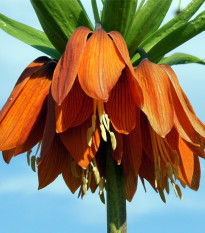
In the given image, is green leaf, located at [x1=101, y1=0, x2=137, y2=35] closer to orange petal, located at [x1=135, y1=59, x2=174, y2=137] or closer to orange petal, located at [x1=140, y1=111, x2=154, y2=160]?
orange petal, located at [x1=135, y1=59, x2=174, y2=137]

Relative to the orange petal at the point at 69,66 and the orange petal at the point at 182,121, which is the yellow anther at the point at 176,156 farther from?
the orange petal at the point at 69,66

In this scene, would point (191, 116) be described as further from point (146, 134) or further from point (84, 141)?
point (84, 141)

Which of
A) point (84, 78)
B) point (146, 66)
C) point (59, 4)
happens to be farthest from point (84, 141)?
point (59, 4)

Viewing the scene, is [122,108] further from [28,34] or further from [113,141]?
[28,34]

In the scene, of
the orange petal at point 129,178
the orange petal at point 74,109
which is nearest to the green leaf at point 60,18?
the orange petal at point 74,109

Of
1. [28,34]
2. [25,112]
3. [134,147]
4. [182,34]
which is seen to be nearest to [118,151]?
[134,147]

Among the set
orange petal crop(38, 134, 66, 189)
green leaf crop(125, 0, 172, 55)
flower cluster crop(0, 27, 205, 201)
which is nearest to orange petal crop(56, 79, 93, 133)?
flower cluster crop(0, 27, 205, 201)
